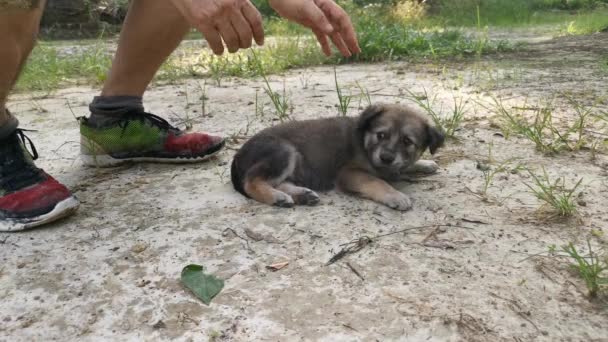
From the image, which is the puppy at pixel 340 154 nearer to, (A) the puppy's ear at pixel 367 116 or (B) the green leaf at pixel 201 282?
(A) the puppy's ear at pixel 367 116

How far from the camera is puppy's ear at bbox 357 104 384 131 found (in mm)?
3121

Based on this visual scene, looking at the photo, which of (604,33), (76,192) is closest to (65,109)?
→ (76,192)

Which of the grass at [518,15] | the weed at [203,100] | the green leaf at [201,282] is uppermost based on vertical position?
the weed at [203,100]

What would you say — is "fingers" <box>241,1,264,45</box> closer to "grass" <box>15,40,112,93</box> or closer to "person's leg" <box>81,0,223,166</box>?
"person's leg" <box>81,0,223,166</box>

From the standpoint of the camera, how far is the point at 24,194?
94.3 inches

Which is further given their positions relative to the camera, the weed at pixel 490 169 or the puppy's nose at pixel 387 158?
the puppy's nose at pixel 387 158

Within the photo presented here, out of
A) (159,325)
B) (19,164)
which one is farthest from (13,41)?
(159,325)

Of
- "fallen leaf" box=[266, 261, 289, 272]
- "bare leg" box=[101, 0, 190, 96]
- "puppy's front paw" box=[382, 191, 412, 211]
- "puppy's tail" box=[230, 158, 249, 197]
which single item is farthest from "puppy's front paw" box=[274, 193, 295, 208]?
"bare leg" box=[101, 0, 190, 96]

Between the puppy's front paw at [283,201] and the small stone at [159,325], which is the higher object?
the small stone at [159,325]

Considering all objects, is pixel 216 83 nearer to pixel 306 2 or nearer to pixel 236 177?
pixel 236 177

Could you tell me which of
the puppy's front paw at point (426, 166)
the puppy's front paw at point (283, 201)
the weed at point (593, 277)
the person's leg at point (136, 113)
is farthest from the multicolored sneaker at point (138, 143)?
the weed at point (593, 277)

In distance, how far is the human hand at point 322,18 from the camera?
6.34 feet

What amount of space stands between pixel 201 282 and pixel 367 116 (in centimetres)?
158

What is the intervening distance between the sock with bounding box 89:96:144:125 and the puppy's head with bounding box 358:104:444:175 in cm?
134
